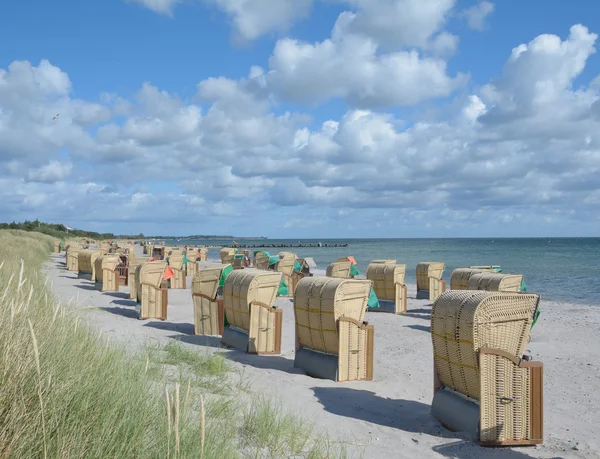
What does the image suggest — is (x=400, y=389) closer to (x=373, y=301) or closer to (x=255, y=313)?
(x=255, y=313)

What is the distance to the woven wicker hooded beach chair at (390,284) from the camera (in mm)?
17016

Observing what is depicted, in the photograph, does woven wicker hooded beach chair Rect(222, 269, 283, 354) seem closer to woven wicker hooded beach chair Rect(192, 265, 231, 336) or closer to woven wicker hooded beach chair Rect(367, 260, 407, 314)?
woven wicker hooded beach chair Rect(192, 265, 231, 336)

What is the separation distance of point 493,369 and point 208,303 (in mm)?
7368

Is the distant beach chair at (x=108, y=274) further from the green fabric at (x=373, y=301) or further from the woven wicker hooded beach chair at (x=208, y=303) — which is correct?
the green fabric at (x=373, y=301)

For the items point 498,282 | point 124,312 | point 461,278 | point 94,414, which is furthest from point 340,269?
point 94,414

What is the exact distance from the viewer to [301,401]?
6977mm

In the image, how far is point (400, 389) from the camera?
8.35 m

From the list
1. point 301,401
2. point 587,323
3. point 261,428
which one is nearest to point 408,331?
point 587,323

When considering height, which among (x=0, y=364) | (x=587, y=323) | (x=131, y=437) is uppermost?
(x=0, y=364)

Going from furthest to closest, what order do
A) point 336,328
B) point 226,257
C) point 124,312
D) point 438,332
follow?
point 226,257 → point 124,312 → point 336,328 → point 438,332

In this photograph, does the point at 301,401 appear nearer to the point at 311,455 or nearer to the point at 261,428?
the point at 261,428

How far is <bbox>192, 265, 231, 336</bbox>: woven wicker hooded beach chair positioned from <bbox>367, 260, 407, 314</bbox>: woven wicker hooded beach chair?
6307 mm

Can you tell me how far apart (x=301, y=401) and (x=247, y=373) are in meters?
1.51

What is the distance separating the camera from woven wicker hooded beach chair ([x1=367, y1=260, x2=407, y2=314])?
17.0 m
